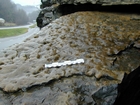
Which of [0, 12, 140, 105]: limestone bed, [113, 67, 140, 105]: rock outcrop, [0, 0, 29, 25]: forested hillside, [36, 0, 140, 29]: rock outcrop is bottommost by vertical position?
[0, 0, 29, 25]: forested hillside

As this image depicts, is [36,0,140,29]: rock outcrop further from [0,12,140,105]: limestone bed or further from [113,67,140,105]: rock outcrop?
[113,67,140,105]: rock outcrop

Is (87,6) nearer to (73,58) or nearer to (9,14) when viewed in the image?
(73,58)

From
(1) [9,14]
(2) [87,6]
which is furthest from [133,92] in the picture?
(1) [9,14]

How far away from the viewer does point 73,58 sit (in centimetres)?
194

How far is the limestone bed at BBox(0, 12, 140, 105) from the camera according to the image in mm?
1456

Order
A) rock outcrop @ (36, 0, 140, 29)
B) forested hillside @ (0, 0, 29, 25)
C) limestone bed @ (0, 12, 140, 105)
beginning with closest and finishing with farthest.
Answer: limestone bed @ (0, 12, 140, 105), rock outcrop @ (36, 0, 140, 29), forested hillside @ (0, 0, 29, 25)

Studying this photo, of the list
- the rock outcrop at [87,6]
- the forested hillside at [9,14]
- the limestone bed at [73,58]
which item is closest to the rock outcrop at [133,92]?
the limestone bed at [73,58]

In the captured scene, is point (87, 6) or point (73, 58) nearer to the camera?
point (73, 58)

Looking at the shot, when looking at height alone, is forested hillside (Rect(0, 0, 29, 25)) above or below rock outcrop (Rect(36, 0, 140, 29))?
below

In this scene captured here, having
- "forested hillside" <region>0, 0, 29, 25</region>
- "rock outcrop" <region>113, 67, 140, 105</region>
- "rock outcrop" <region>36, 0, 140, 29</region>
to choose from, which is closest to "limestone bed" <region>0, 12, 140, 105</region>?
"rock outcrop" <region>113, 67, 140, 105</region>

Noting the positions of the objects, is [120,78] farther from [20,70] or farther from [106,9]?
[106,9]

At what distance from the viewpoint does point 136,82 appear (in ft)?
6.96

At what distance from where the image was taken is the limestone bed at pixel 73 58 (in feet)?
4.78

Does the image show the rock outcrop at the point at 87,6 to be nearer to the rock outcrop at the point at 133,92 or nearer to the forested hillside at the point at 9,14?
the rock outcrop at the point at 133,92
